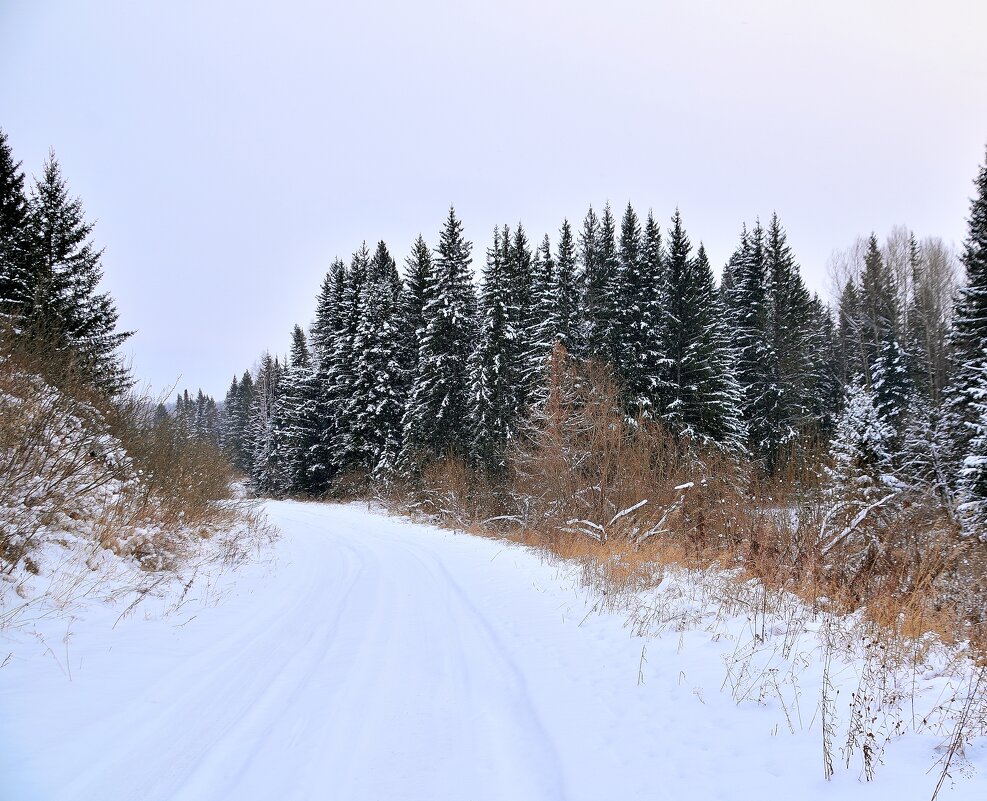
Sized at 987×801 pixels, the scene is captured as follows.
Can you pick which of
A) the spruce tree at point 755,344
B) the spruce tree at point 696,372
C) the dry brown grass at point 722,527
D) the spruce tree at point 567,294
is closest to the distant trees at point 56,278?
the dry brown grass at point 722,527

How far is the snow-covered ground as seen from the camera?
2559 millimetres

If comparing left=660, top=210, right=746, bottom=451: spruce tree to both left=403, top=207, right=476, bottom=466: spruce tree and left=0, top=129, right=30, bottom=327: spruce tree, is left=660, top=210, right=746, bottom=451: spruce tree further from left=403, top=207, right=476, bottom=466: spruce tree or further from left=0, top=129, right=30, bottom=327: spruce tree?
left=0, top=129, right=30, bottom=327: spruce tree

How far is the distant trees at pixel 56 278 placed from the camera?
9.27m

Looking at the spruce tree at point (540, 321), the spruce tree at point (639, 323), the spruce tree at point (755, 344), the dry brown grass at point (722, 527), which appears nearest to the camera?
the dry brown grass at point (722, 527)

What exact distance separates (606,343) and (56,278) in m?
23.5

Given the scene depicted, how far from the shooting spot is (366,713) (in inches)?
134

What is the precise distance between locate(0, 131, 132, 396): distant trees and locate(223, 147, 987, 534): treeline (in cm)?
788

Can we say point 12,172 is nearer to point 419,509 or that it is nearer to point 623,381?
point 419,509

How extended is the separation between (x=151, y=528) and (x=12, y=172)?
17.2m

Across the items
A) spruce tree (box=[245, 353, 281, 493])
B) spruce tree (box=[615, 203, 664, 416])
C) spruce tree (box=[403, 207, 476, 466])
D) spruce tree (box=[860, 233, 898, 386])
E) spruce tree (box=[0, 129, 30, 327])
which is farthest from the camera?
spruce tree (box=[245, 353, 281, 493])

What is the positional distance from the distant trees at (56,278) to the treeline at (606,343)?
25.9ft

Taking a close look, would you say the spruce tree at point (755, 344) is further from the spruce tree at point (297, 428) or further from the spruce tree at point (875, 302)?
the spruce tree at point (297, 428)

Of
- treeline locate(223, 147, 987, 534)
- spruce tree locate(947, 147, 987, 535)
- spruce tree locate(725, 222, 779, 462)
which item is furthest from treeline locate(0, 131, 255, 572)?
spruce tree locate(725, 222, 779, 462)

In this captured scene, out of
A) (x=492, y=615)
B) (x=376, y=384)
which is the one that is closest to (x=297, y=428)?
(x=376, y=384)
